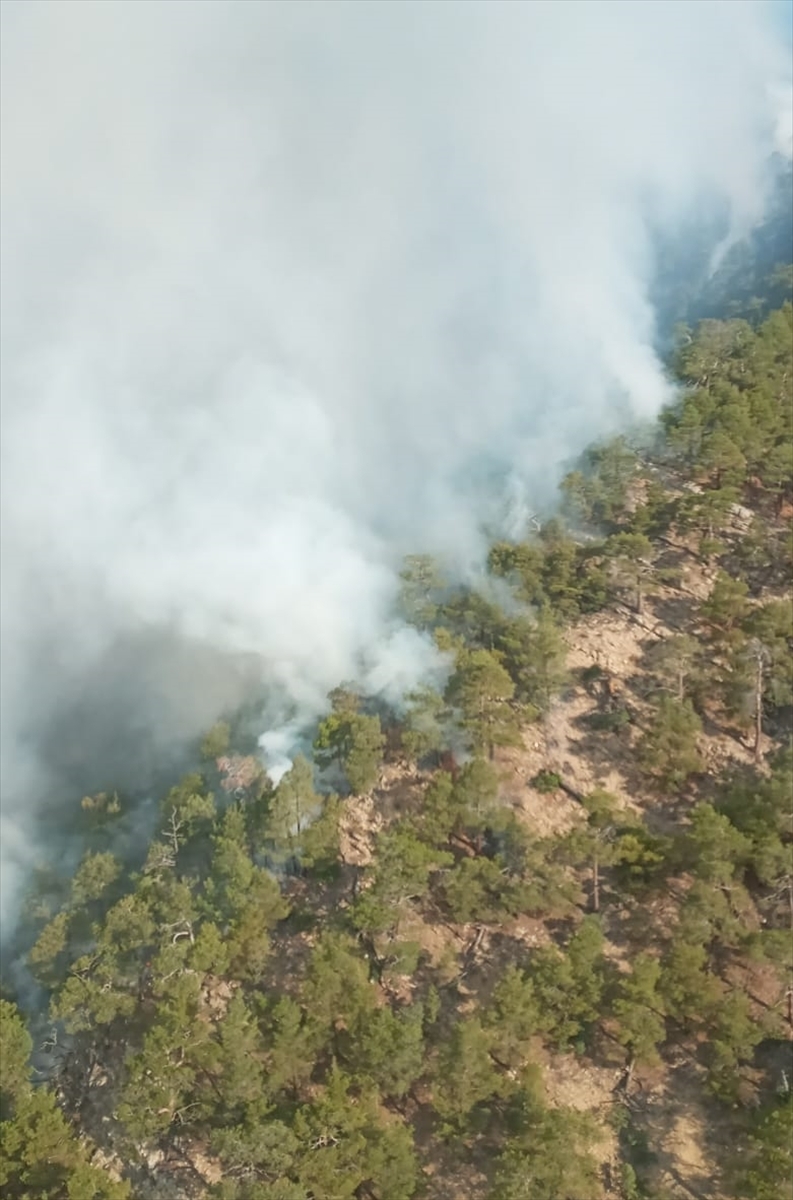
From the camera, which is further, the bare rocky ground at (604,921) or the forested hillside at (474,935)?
the bare rocky ground at (604,921)

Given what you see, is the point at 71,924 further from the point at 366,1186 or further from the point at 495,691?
the point at 495,691

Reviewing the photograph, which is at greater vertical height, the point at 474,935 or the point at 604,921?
the point at 604,921

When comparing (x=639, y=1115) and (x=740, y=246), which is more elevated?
(x=740, y=246)

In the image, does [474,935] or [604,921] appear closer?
[604,921]

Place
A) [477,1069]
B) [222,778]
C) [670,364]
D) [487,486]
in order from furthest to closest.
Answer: [670,364] → [487,486] → [222,778] → [477,1069]

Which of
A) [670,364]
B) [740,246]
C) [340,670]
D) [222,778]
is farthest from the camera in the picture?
[740,246]

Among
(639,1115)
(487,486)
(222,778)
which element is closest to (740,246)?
(487,486)

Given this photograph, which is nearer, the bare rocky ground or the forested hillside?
the forested hillside

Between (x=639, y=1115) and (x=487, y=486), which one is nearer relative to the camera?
(x=639, y=1115)
